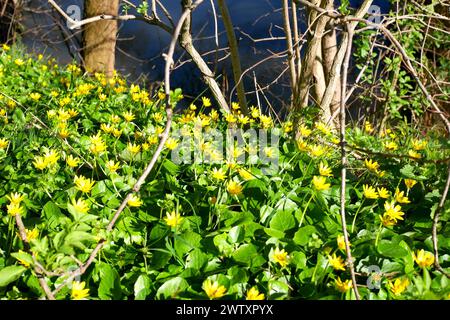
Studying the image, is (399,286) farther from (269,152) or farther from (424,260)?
(269,152)

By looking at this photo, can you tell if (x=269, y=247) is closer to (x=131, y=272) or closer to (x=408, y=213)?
(x=131, y=272)

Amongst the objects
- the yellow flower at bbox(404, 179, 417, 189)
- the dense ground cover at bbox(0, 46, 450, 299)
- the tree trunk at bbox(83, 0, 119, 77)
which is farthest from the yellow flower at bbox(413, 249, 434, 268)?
the tree trunk at bbox(83, 0, 119, 77)

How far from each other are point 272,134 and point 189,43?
844 millimetres

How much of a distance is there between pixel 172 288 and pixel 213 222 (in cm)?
43

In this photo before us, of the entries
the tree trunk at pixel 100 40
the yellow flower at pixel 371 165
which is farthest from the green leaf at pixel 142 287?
the tree trunk at pixel 100 40

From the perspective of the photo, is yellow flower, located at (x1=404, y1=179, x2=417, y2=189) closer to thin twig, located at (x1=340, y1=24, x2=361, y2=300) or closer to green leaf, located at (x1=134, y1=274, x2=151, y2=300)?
thin twig, located at (x1=340, y1=24, x2=361, y2=300)

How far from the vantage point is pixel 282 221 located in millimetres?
1812

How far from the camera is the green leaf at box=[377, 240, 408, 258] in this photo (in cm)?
161

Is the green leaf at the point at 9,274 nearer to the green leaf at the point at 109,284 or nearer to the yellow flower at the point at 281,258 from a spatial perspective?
the green leaf at the point at 109,284

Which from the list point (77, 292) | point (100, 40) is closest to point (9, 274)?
point (77, 292)

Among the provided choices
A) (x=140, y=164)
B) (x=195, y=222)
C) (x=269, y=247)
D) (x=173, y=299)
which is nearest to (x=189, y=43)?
(x=140, y=164)

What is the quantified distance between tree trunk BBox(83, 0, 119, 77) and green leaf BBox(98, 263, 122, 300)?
4.28 meters

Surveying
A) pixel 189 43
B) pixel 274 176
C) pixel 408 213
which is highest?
pixel 189 43

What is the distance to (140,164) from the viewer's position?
7.52 ft
